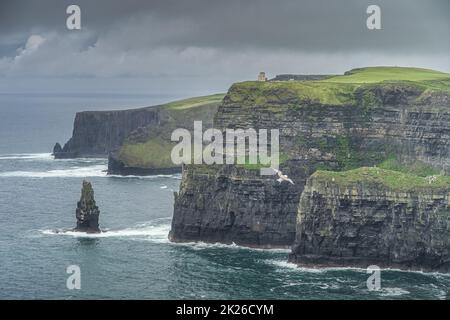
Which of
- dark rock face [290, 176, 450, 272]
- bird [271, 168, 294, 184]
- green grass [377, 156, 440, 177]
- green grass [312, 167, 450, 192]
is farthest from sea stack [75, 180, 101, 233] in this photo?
green grass [377, 156, 440, 177]

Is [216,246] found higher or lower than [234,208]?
lower

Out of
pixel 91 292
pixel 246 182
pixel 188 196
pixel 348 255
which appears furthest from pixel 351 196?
pixel 91 292

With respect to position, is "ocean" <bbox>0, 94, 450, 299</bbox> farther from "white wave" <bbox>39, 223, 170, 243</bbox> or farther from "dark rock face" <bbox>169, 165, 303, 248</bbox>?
A: "dark rock face" <bbox>169, 165, 303, 248</bbox>

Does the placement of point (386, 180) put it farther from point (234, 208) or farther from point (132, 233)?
point (132, 233)

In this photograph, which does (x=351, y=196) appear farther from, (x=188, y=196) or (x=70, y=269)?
(x=70, y=269)

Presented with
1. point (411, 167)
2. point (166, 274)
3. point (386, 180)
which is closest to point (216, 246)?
point (166, 274)
